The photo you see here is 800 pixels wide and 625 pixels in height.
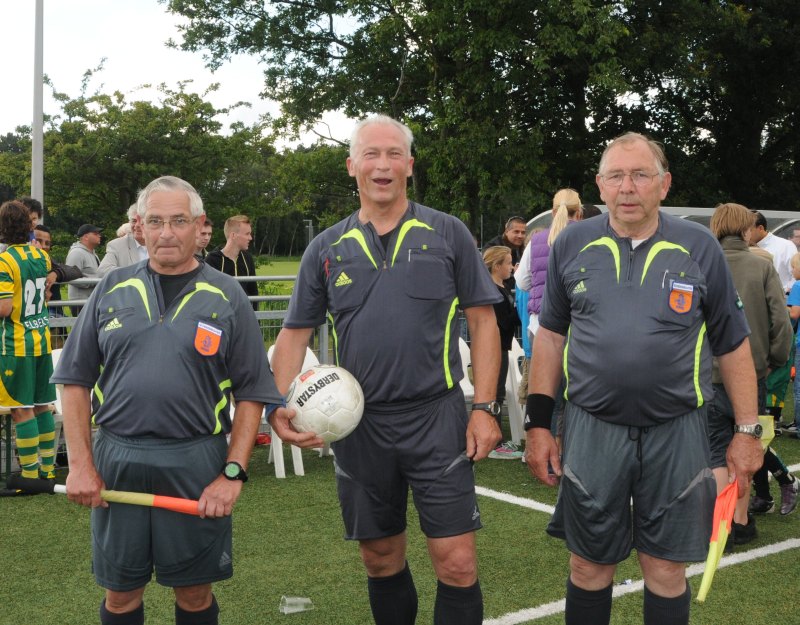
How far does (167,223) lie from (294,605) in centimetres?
230

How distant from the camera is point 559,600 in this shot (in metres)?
4.61

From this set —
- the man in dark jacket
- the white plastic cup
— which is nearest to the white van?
the man in dark jacket

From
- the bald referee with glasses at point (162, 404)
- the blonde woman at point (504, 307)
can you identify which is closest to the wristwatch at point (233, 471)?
the bald referee with glasses at point (162, 404)

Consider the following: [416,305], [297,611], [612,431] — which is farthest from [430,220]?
[297,611]

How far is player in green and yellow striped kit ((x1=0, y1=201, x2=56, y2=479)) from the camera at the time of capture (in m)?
6.63

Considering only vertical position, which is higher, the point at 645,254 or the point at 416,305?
the point at 645,254

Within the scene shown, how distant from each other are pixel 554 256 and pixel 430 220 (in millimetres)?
492

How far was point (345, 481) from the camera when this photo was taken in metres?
3.48

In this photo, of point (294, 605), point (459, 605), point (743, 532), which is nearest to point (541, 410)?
point (459, 605)

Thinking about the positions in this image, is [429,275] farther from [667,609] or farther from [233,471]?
[667,609]

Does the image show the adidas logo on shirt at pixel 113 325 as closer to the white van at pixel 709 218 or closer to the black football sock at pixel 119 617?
the black football sock at pixel 119 617

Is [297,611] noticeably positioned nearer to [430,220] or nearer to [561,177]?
[430,220]

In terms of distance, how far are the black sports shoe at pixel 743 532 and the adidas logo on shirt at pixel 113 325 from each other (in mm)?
4035

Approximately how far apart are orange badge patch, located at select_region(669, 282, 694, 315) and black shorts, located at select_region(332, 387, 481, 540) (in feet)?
2.87
